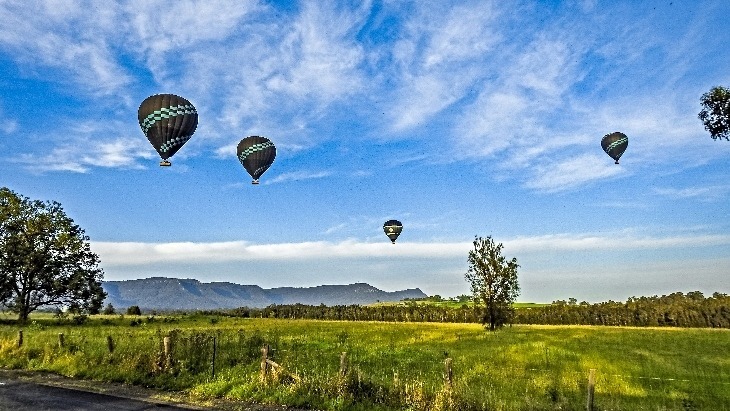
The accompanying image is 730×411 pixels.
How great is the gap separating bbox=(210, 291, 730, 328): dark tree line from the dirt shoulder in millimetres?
78734

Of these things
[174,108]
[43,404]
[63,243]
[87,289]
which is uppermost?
[174,108]

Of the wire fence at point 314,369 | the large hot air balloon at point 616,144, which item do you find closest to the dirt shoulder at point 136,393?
the wire fence at point 314,369

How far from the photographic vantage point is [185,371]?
19.6 meters

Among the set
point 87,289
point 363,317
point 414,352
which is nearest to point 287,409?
point 414,352

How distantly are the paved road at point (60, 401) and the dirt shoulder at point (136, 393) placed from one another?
0.44 meters

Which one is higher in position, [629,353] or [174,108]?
[174,108]

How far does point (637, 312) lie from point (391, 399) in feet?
340

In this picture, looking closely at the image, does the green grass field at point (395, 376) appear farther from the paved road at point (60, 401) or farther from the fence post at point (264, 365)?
the paved road at point (60, 401)

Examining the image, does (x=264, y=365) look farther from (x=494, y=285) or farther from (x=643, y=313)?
(x=643, y=313)

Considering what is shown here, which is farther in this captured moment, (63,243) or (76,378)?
(63,243)

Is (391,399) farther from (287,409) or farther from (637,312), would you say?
(637,312)

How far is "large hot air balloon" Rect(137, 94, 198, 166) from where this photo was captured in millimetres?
35844

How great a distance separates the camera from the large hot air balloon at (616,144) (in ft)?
146

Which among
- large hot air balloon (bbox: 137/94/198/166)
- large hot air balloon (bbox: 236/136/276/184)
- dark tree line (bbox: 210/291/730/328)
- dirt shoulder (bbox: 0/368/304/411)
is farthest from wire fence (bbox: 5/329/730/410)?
dark tree line (bbox: 210/291/730/328)
